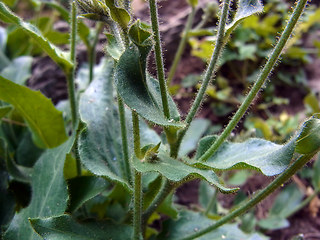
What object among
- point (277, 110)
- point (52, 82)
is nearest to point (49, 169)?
point (52, 82)

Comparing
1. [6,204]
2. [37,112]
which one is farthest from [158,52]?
[6,204]

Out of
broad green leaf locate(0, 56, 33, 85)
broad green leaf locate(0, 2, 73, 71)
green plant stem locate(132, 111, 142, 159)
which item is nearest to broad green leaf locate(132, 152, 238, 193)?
green plant stem locate(132, 111, 142, 159)

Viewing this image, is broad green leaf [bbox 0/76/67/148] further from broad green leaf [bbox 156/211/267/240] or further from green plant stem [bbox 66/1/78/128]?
broad green leaf [bbox 156/211/267/240]

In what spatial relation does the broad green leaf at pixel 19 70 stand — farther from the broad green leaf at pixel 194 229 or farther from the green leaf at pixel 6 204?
the broad green leaf at pixel 194 229

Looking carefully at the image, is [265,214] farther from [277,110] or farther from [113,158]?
[113,158]

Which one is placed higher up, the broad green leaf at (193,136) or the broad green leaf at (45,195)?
the broad green leaf at (45,195)

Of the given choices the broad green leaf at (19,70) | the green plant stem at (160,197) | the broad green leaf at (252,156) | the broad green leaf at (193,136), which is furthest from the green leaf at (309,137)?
the broad green leaf at (19,70)

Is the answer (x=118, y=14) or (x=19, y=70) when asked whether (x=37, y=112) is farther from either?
(x=118, y=14)
